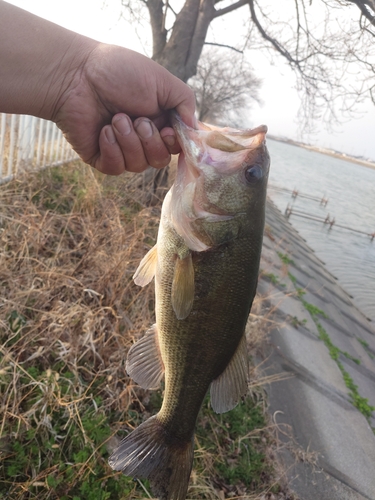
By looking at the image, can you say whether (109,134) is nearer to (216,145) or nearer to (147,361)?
(216,145)

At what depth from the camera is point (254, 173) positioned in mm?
1825

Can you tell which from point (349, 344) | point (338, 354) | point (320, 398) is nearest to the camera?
point (320, 398)

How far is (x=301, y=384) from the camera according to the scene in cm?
553

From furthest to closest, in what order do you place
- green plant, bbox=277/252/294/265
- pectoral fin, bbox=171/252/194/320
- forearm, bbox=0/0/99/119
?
green plant, bbox=277/252/294/265, pectoral fin, bbox=171/252/194/320, forearm, bbox=0/0/99/119

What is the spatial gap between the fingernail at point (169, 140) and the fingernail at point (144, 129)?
79 millimetres

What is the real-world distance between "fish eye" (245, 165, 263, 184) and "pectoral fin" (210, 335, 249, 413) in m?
0.81

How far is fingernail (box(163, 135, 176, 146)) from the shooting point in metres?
1.90

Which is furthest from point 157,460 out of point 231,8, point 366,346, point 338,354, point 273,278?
point 231,8

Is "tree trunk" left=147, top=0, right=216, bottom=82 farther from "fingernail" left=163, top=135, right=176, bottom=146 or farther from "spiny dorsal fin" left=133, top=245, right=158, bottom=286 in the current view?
"spiny dorsal fin" left=133, top=245, right=158, bottom=286

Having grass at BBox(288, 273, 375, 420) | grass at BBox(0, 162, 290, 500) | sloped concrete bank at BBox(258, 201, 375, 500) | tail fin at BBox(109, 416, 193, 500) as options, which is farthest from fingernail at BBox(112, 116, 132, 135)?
grass at BBox(288, 273, 375, 420)

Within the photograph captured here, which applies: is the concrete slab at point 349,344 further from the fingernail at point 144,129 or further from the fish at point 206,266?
the fingernail at point 144,129

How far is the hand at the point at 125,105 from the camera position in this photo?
5.96 ft

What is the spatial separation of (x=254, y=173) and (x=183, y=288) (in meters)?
0.66

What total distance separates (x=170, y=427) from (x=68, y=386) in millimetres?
1329
